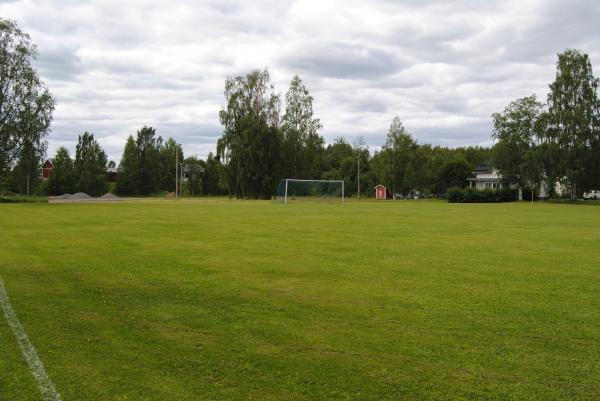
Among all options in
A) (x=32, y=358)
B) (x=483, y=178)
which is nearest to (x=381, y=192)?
(x=483, y=178)

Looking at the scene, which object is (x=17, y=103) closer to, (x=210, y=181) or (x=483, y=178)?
(x=210, y=181)

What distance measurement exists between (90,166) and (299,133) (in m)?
39.6

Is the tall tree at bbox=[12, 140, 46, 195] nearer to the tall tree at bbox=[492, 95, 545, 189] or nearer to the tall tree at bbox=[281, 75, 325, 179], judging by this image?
the tall tree at bbox=[281, 75, 325, 179]

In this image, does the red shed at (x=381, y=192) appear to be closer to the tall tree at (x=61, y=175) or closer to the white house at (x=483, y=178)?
the white house at (x=483, y=178)

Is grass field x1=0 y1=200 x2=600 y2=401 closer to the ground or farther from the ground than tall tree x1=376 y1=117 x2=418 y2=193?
closer to the ground

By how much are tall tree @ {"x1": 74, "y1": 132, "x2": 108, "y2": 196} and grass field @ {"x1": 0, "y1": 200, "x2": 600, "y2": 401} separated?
8380 centimetres

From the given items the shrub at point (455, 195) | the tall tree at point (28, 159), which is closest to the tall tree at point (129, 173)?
the tall tree at point (28, 159)

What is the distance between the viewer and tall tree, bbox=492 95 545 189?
236ft

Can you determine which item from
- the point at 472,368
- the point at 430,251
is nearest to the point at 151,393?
the point at 472,368

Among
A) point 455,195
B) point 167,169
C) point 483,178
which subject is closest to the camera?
point 455,195

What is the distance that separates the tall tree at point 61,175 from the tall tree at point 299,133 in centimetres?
4013

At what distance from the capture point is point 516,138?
237 feet

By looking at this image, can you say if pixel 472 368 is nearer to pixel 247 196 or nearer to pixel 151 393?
pixel 151 393

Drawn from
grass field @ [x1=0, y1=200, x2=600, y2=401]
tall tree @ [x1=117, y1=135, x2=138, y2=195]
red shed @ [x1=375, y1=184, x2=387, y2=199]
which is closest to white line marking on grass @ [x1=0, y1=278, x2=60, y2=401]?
grass field @ [x1=0, y1=200, x2=600, y2=401]
